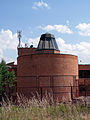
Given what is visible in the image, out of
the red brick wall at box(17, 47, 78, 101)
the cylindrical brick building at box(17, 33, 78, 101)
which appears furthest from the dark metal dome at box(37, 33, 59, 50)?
the red brick wall at box(17, 47, 78, 101)

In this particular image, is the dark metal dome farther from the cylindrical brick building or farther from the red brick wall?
the red brick wall

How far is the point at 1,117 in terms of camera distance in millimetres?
5859

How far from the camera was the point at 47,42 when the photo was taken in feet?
98.7

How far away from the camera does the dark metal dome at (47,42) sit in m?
29.3

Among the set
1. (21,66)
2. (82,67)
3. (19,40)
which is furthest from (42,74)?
(19,40)

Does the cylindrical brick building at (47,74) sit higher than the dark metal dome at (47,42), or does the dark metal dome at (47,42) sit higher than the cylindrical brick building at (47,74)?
the dark metal dome at (47,42)

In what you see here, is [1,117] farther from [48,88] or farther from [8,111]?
[48,88]

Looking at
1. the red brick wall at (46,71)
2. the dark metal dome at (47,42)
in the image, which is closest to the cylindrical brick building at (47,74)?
the red brick wall at (46,71)

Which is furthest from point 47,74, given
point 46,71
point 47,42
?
point 47,42

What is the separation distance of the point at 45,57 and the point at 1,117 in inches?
579

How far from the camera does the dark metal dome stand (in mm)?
29341

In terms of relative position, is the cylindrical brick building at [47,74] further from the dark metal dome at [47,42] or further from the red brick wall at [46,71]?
the dark metal dome at [47,42]

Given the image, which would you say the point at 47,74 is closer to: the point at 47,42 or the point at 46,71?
the point at 46,71

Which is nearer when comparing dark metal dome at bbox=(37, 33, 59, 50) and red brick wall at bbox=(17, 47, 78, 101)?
red brick wall at bbox=(17, 47, 78, 101)
